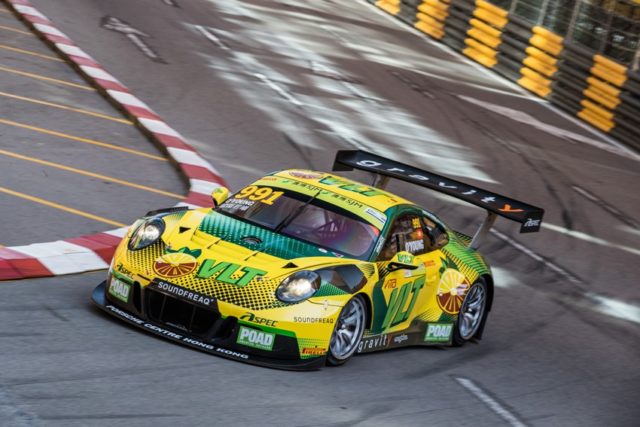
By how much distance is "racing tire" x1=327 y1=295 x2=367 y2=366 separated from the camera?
356 inches

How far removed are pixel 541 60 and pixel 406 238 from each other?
17244mm

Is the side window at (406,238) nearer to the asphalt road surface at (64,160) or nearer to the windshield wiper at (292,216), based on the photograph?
the windshield wiper at (292,216)

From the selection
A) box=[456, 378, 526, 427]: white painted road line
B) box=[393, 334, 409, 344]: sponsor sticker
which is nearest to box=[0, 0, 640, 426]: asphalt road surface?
box=[456, 378, 526, 427]: white painted road line

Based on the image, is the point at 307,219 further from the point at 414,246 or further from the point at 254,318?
the point at 254,318

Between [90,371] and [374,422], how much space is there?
73.4 inches

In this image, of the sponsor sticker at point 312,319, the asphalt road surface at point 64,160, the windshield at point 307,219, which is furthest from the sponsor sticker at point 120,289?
the asphalt road surface at point 64,160

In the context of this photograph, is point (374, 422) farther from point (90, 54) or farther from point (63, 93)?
point (90, 54)

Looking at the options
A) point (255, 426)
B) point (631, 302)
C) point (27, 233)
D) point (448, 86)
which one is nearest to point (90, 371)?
point (255, 426)

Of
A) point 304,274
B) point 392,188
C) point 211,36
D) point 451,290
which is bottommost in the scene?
point 211,36

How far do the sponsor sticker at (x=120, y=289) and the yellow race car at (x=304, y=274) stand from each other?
0.01 meters

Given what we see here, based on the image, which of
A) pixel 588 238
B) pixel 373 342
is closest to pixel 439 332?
pixel 373 342

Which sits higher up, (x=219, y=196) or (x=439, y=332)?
(x=219, y=196)

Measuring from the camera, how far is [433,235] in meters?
11.0

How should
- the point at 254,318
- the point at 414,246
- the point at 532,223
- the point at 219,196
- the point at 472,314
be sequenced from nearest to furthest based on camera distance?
1. the point at 254,318
2. the point at 219,196
3. the point at 414,246
4. the point at 532,223
5. the point at 472,314
